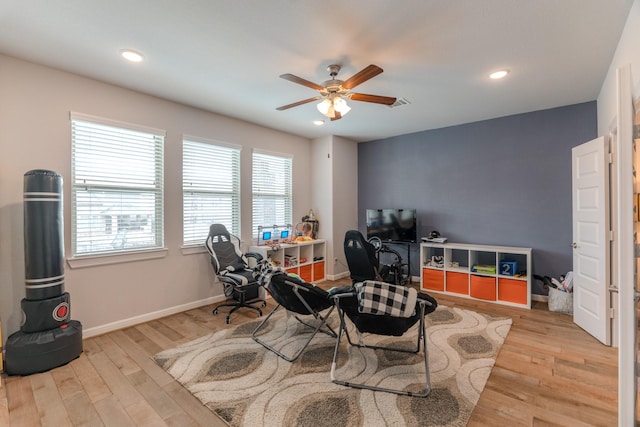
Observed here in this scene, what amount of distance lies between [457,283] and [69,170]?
17.1 feet

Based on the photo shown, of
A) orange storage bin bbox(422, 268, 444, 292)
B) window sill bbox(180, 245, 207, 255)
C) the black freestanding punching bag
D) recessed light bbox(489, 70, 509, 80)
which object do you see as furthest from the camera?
orange storage bin bbox(422, 268, 444, 292)

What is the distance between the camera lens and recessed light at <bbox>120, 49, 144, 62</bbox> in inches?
101

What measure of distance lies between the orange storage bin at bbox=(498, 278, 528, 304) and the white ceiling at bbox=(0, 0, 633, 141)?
2.47m

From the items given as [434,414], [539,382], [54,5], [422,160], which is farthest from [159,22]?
[422,160]

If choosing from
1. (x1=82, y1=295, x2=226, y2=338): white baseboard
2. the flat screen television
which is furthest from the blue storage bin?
(x1=82, y1=295, x2=226, y2=338): white baseboard

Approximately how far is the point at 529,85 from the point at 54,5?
174 inches

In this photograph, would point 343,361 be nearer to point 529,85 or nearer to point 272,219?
point 272,219

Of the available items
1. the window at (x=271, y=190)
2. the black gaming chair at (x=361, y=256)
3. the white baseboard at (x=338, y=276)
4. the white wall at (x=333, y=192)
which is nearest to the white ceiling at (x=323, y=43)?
the window at (x=271, y=190)

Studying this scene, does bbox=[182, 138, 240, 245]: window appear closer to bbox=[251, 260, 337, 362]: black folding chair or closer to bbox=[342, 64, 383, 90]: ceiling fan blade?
bbox=[251, 260, 337, 362]: black folding chair

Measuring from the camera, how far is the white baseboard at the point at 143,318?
3106 millimetres

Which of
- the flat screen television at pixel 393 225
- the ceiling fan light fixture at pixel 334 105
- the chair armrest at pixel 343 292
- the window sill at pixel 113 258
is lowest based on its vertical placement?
the chair armrest at pixel 343 292

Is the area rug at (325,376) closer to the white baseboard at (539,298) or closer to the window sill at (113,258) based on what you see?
the window sill at (113,258)

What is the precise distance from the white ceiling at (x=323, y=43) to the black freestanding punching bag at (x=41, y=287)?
124 cm

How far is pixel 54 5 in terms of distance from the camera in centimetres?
199
